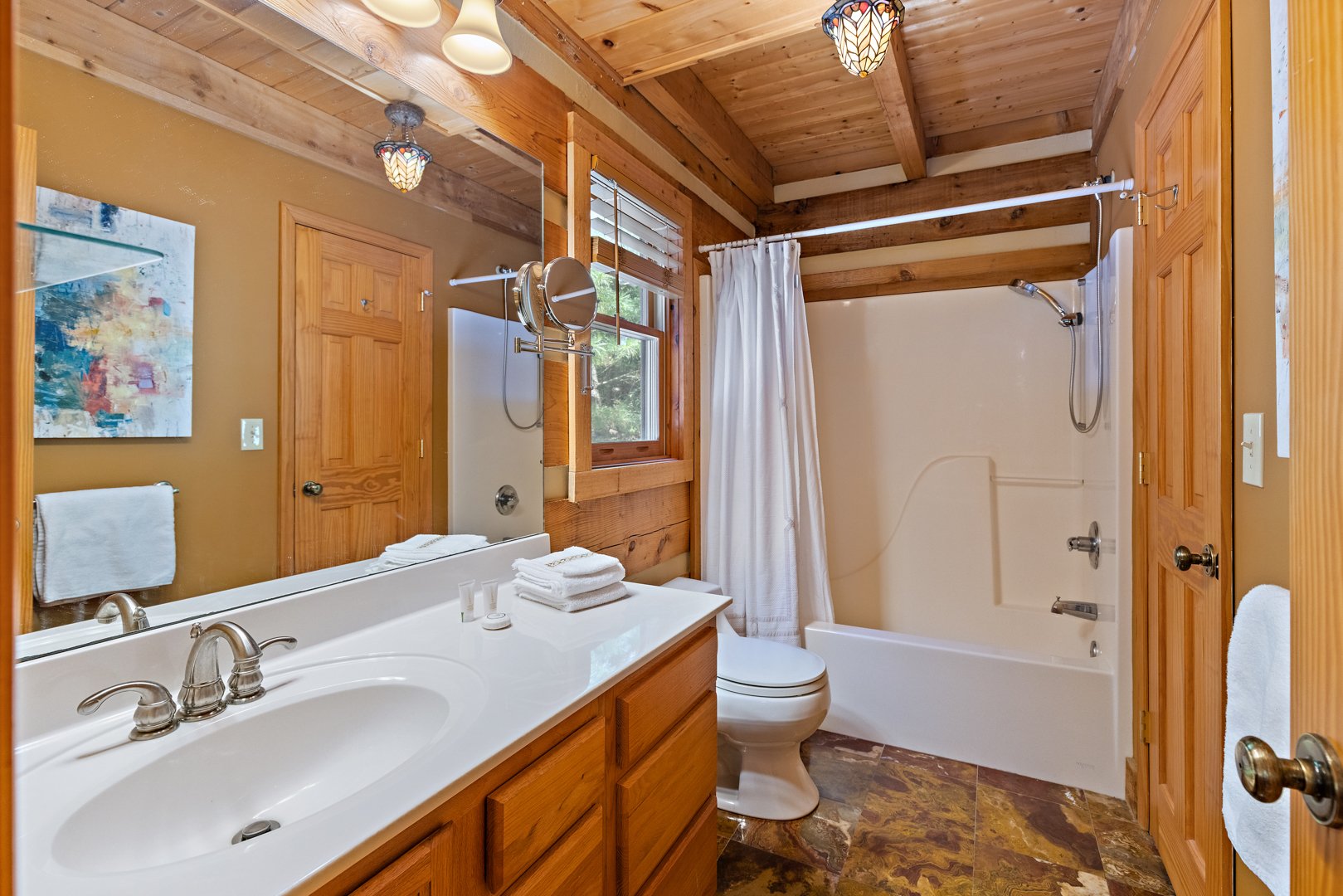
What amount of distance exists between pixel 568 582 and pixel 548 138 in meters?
1.26

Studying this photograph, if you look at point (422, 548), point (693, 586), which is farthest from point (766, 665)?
point (422, 548)

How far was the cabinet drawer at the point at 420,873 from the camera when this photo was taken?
2.08 ft

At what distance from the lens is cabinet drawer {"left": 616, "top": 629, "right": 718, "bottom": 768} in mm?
1087

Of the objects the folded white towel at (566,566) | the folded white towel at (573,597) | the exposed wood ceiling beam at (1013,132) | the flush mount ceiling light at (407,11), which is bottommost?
the folded white towel at (573,597)

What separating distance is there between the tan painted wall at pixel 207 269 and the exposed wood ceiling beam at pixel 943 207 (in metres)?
2.55

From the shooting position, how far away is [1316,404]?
0.45m

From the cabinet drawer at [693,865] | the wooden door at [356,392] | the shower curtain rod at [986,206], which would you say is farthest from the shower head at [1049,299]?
the wooden door at [356,392]

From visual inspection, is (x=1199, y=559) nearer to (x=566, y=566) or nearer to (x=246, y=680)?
(x=566, y=566)

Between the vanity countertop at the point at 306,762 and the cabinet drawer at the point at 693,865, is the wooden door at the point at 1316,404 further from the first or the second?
the cabinet drawer at the point at 693,865

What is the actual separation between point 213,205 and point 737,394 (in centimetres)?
188

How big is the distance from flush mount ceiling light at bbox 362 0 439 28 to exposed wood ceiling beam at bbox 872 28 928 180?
4.20 ft

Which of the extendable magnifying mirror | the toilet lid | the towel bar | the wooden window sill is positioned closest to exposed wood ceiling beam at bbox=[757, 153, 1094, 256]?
the wooden window sill

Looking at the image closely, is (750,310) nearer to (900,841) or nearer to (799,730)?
(799,730)

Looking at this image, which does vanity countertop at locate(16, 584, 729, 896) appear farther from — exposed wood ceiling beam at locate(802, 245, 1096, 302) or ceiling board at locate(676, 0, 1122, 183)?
exposed wood ceiling beam at locate(802, 245, 1096, 302)
